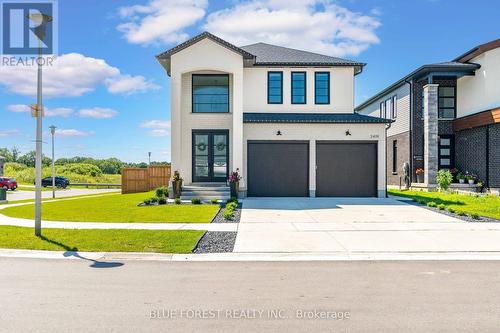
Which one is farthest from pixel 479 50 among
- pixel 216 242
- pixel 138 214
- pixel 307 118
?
pixel 138 214

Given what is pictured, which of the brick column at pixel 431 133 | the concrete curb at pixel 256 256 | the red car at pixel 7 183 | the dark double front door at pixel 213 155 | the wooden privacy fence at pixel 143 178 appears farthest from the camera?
the red car at pixel 7 183

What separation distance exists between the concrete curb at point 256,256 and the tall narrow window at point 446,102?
1899 cm

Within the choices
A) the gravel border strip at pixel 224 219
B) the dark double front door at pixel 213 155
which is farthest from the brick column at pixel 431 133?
the gravel border strip at pixel 224 219

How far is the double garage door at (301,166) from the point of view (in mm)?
18750

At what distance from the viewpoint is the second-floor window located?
19.2m

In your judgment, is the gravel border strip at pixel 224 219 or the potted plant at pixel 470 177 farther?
the potted plant at pixel 470 177

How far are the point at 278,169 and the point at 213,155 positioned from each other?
357 cm

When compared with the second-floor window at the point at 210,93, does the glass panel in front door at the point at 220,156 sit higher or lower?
lower

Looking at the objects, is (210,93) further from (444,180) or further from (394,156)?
(394,156)

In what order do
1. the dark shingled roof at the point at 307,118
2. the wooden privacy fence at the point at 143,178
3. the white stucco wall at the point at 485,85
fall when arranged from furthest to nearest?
the wooden privacy fence at the point at 143,178, the white stucco wall at the point at 485,85, the dark shingled roof at the point at 307,118

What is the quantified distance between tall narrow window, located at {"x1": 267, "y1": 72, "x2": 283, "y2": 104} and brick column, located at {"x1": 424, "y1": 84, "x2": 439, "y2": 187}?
32.0ft

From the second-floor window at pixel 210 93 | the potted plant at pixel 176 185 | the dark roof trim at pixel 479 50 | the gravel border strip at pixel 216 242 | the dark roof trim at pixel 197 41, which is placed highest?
the dark roof trim at pixel 479 50

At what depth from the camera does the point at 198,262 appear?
23.2 ft

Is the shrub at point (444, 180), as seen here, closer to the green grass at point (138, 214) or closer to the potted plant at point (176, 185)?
the green grass at point (138, 214)
